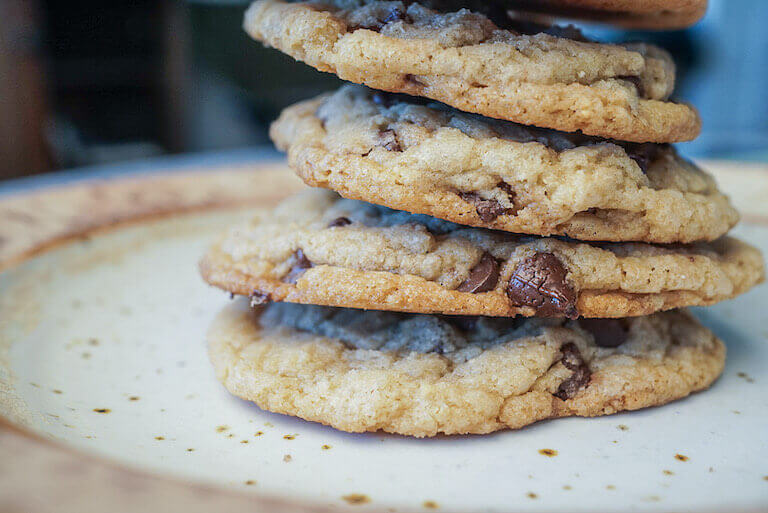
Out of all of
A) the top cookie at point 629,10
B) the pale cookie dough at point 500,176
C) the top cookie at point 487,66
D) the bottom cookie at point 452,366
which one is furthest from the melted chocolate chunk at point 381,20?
the bottom cookie at point 452,366

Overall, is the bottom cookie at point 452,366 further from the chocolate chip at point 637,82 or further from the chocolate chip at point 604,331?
the chocolate chip at point 637,82

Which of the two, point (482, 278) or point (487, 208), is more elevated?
point (487, 208)

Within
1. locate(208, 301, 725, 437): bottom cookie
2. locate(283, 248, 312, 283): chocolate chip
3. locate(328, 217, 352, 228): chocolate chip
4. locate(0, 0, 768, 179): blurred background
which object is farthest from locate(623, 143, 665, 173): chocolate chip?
locate(0, 0, 768, 179): blurred background

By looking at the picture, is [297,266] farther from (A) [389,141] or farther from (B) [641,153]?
(B) [641,153]

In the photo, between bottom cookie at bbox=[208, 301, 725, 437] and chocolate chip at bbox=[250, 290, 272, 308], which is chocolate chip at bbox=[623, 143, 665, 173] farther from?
chocolate chip at bbox=[250, 290, 272, 308]

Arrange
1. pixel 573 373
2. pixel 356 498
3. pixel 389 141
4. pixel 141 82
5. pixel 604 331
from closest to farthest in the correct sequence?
pixel 356 498 → pixel 389 141 → pixel 573 373 → pixel 604 331 → pixel 141 82

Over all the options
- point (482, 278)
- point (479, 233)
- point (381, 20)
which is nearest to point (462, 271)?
point (482, 278)

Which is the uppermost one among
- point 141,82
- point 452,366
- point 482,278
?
point 482,278
